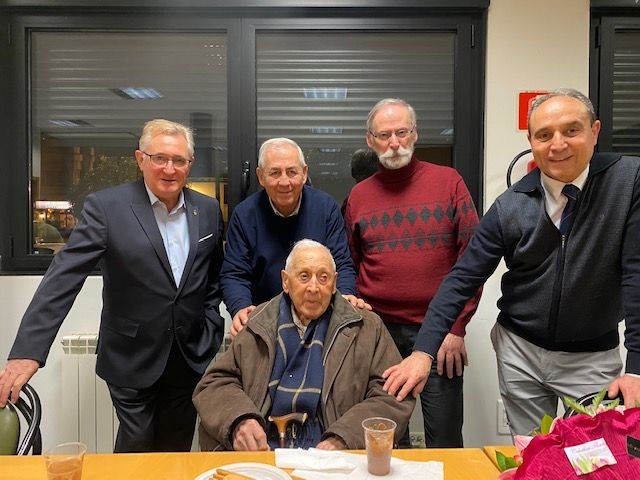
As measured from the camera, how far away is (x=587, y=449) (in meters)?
0.88

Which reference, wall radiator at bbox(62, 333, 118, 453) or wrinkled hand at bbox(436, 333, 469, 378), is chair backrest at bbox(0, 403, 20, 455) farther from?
wrinkled hand at bbox(436, 333, 469, 378)

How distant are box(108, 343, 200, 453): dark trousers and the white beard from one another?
119cm

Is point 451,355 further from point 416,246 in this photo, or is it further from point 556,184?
point 556,184

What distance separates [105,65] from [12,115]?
58cm

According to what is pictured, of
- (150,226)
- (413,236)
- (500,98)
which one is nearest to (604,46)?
(500,98)

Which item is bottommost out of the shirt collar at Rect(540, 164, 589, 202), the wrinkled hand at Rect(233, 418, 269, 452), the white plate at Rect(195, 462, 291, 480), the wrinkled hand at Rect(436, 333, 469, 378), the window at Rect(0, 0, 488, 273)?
the wrinkled hand at Rect(233, 418, 269, 452)

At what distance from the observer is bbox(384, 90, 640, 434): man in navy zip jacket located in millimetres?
1715

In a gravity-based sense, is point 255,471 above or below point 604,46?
below

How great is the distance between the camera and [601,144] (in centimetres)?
306

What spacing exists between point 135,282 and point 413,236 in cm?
115

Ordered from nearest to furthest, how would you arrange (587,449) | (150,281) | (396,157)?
1. (587,449)
2. (150,281)
3. (396,157)

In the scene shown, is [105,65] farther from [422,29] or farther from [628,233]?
[628,233]

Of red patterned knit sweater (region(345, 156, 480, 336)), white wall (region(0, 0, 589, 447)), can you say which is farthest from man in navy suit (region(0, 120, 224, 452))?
white wall (region(0, 0, 589, 447))

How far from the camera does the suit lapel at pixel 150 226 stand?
2.11 m
